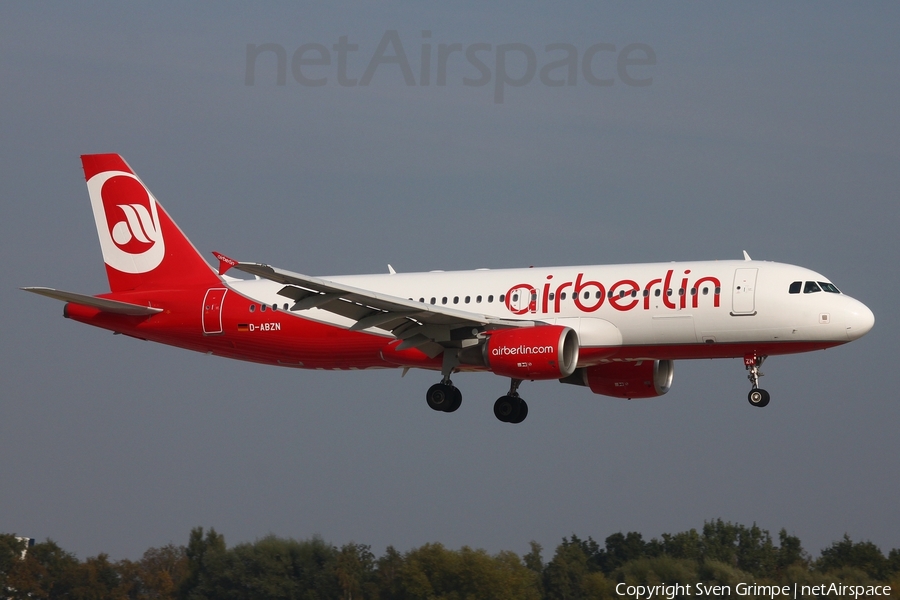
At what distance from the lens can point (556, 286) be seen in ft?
134

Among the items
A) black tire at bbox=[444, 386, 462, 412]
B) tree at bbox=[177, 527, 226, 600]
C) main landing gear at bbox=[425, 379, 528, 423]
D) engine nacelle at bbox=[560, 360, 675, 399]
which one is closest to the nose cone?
engine nacelle at bbox=[560, 360, 675, 399]

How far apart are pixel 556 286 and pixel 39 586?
60046 millimetres

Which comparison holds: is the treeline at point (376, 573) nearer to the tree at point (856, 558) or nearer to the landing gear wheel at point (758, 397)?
the tree at point (856, 558)

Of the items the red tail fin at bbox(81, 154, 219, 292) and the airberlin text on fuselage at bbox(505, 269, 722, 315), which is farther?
the red tail fin at bbox(81, 154, 219, 292)

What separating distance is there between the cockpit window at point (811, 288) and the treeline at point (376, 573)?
3143 centimetres

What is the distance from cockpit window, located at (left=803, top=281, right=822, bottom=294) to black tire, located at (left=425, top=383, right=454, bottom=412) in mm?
11818

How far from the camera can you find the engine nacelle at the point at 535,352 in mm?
38375

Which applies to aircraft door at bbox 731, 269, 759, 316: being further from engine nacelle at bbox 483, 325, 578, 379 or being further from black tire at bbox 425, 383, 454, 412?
black tire at bbox 425, 383, 454, 412

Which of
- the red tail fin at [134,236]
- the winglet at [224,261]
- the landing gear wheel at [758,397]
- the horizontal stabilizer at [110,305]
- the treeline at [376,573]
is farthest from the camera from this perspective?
the treeline at [376,573]

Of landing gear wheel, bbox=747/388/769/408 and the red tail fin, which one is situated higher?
the red tail fin

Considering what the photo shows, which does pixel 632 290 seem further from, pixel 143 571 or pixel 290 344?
pixel 143 571

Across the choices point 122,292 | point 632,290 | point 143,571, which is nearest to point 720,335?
point 632,290

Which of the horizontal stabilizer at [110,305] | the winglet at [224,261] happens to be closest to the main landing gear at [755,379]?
the winglet at [224,261]

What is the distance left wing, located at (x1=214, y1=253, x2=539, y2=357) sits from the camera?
37.0 meters
